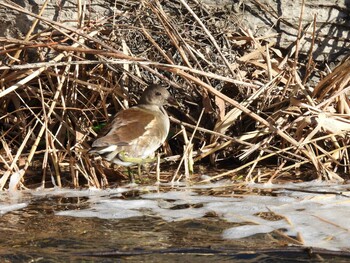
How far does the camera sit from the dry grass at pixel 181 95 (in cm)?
526

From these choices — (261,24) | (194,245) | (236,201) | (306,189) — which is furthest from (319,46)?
(194,245)

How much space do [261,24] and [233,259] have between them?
10.2 ft

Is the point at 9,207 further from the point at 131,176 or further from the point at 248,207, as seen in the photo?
the point at 248,207

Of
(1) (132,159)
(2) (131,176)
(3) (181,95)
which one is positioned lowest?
(2) (131,176)

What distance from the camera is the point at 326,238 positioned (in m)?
3.64

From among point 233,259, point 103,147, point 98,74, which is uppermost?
point 98,74

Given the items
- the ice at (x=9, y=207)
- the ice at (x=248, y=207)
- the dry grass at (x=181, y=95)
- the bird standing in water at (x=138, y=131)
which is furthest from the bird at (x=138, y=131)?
the ice at (x=9, y=207)

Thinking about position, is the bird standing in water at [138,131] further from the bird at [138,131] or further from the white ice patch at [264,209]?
the white ice patch at [264,209]

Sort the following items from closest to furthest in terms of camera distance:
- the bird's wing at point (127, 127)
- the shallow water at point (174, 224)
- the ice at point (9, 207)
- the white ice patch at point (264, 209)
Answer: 1. the shallow water at point (174, 224)
2. the white ice patch at point (264, 209)
3. the ice at point (9, 207)
4. the bird's wing at point (127, 127)

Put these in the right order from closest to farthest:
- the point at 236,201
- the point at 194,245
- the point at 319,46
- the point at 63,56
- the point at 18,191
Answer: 1. the point at 194,245
2. the point at 236,201
3. the point at 18,191
4. the point at 63,56
5. the point at 319,46

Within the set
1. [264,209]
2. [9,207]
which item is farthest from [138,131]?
[264,209]

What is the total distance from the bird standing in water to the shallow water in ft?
0.92

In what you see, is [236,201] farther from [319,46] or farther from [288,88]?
[319,46]

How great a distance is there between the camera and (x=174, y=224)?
4.05 m
